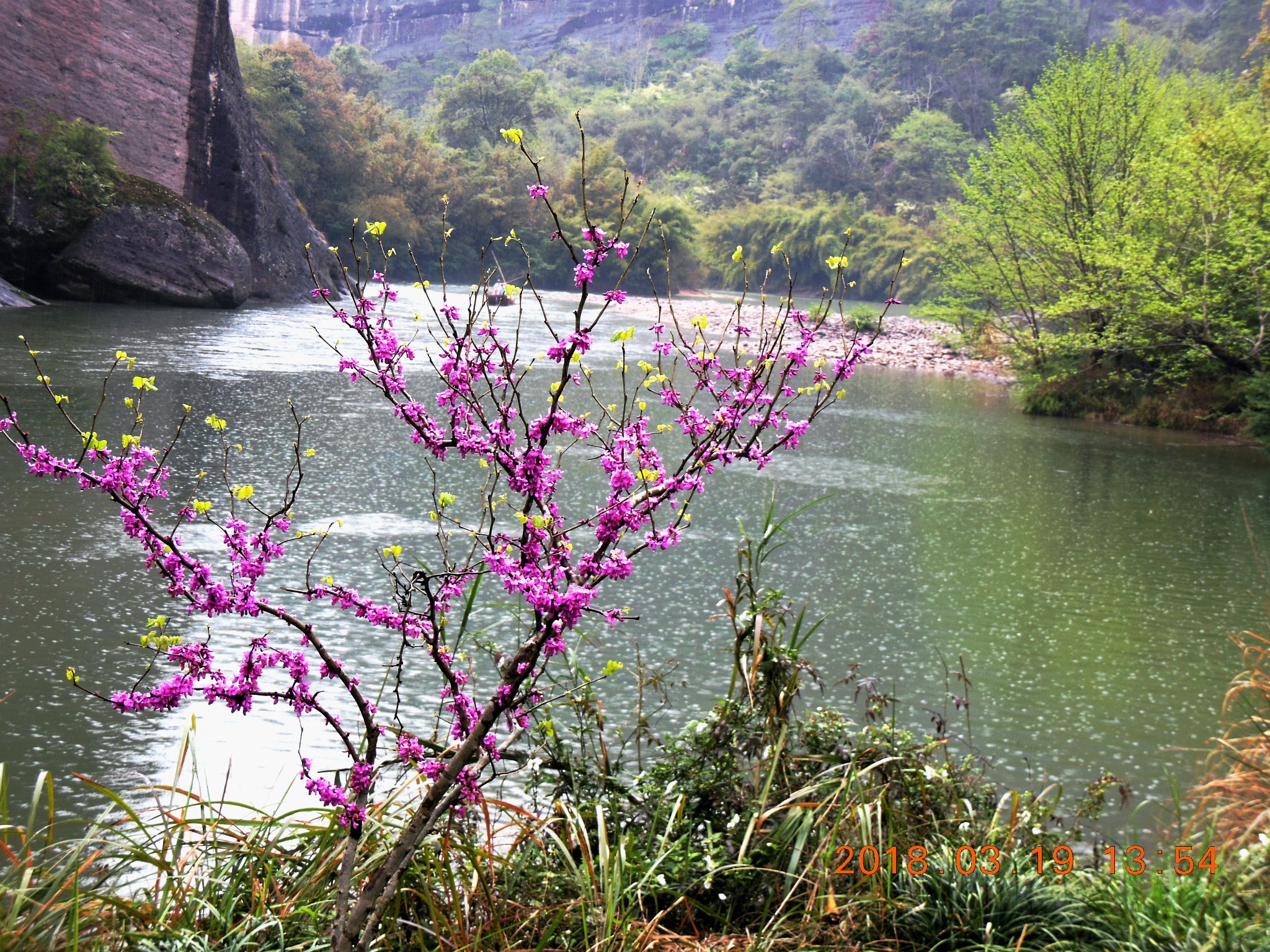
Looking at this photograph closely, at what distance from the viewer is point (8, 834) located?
10.2ft

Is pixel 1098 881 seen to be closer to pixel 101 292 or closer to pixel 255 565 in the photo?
pixel 255 565

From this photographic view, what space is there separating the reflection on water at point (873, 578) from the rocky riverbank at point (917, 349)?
7595mm

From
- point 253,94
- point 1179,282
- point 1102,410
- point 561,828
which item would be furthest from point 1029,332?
point 253,94

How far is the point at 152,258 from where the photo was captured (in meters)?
20.2

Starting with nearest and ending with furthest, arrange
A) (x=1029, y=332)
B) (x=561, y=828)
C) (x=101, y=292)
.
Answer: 1. (x=561, y=828)
2. (x=1029, y=332)
3. (x=101, y=292)

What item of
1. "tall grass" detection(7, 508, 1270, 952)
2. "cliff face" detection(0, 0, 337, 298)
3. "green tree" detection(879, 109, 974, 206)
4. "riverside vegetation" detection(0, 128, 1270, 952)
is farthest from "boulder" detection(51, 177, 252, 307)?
"green tree" detection(879, 109, 974, 206)

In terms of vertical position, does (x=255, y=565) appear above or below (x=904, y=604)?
above

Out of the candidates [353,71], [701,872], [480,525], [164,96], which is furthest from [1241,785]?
[353,71]

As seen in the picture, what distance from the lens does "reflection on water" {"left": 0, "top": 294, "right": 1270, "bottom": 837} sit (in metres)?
4.31

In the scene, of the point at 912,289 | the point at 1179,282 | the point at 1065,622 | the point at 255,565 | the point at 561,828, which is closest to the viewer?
the point at 255,565

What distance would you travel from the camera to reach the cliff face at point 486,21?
3477 inches

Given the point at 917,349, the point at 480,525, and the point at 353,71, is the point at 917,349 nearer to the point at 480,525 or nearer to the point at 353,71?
the point at 480,525

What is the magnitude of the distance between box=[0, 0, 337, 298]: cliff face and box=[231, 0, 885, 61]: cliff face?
67772mm

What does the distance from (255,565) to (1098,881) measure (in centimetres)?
201
